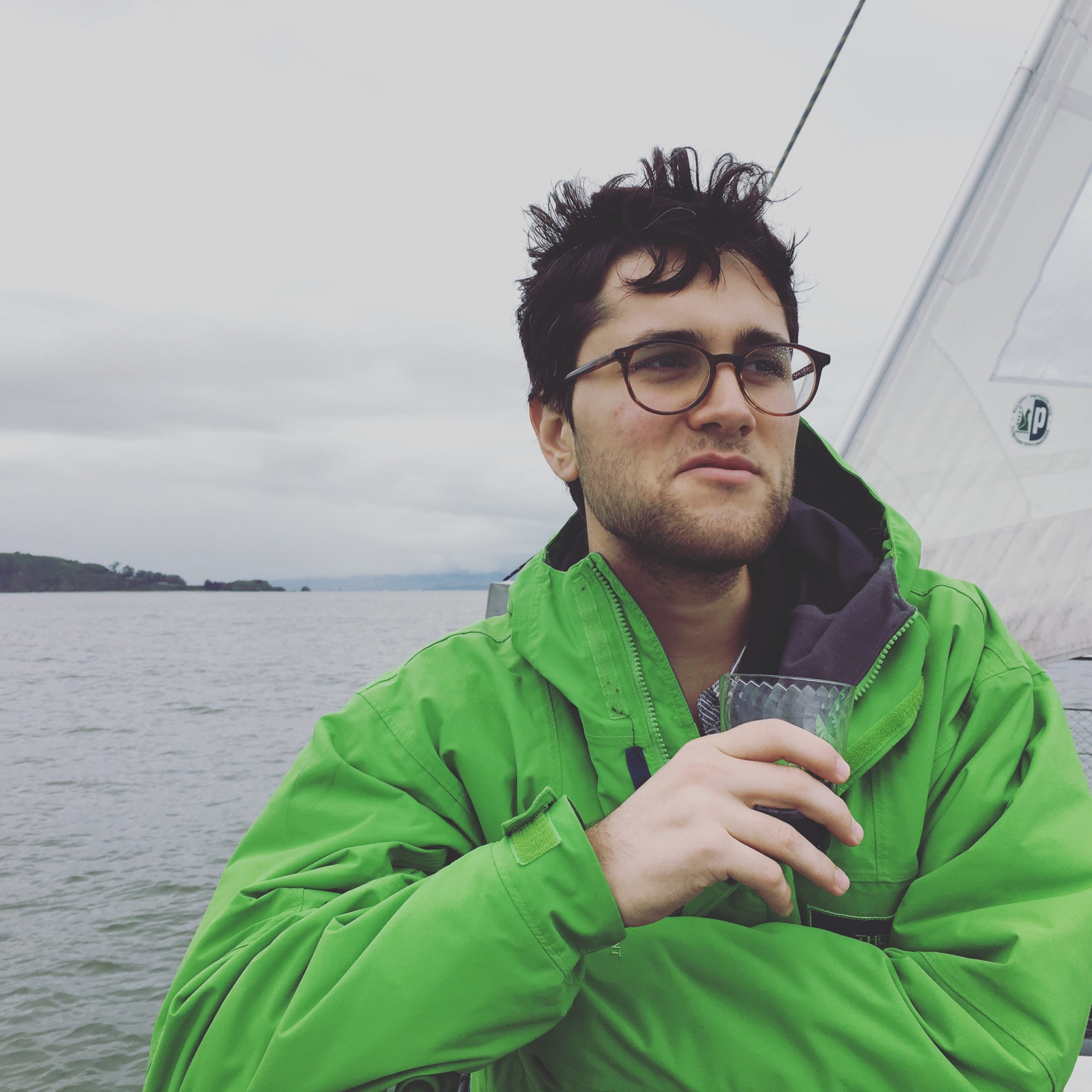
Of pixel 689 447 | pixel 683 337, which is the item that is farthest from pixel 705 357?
pixel 689 447

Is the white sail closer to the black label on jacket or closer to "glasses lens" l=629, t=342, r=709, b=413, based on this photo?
"glasses lens" l=629, t=342, r=709, b=413

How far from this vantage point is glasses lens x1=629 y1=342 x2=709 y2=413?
170cm

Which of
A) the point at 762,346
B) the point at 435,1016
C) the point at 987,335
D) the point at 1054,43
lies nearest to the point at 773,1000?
the point at 435,1016

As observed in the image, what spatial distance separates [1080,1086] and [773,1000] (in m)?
0.80

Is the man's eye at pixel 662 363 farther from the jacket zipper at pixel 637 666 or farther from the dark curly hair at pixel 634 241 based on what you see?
the jacket zipper at pixel 637 666

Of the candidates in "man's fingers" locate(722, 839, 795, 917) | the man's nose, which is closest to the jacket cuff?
"man's fingers" locate(722, 839, 795, 917)

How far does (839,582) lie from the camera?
1.83 m

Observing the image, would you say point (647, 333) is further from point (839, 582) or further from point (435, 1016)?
point (435, 1016)

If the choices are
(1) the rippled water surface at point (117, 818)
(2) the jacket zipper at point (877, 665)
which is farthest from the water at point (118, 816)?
(2) the jacket zipper at point (877, 665)

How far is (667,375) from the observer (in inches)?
67.7

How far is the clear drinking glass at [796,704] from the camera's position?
1.23 meters

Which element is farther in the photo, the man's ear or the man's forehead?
the man's ear

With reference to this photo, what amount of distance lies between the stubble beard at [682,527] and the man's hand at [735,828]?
57cm

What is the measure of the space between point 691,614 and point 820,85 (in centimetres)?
313
